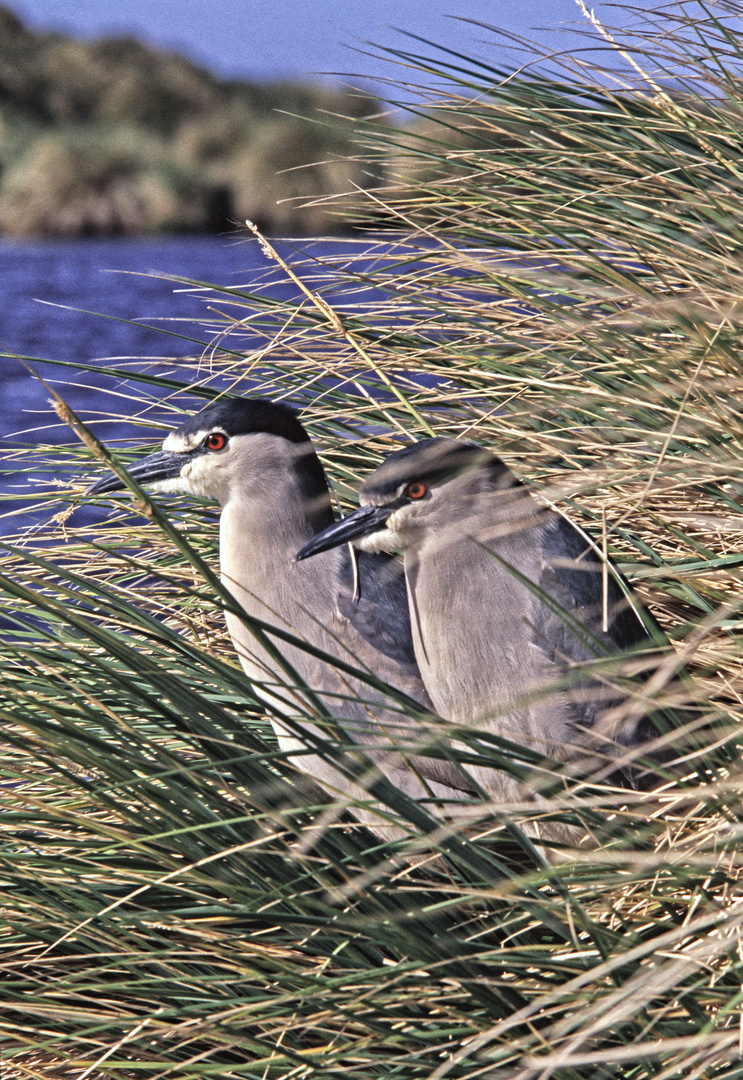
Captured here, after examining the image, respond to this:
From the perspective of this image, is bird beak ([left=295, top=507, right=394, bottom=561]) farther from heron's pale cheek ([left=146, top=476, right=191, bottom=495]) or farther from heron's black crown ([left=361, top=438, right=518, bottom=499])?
heron's pale cheek ([left=146, top=476, right=191, bottom=495])

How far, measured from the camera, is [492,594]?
2.13 m

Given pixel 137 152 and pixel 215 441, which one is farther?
pixel 137 152

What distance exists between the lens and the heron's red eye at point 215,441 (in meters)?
2.57

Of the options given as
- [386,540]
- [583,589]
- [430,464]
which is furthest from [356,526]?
[583,589]

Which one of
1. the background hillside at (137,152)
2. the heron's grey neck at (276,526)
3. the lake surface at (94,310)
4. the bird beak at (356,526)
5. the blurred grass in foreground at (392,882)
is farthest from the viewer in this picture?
the background hillside at (137,152)

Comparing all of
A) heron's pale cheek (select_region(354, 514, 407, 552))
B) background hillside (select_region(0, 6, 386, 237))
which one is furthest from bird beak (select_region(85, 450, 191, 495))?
background hillside (select_region(0, 6, 386, 237))

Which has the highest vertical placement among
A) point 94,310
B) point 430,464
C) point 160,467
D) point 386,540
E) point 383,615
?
point 430,464

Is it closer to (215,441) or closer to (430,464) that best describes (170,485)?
(215,441)

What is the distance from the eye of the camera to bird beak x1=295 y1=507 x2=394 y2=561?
2.21 m

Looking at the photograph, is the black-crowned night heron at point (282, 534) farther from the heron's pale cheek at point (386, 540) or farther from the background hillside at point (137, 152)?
the background hillside at point (137, 152)

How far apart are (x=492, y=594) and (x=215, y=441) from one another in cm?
79

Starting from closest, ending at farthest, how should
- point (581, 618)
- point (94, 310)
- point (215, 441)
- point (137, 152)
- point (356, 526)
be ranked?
point (581, 618), point (356, 526), point (215, 441), point (94, 310), point (137, 152)

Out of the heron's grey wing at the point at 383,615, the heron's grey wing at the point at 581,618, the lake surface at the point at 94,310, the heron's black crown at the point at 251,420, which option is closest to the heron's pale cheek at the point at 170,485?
the heron's black crown at the point at 251,420

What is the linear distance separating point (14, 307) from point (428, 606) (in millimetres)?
16095
